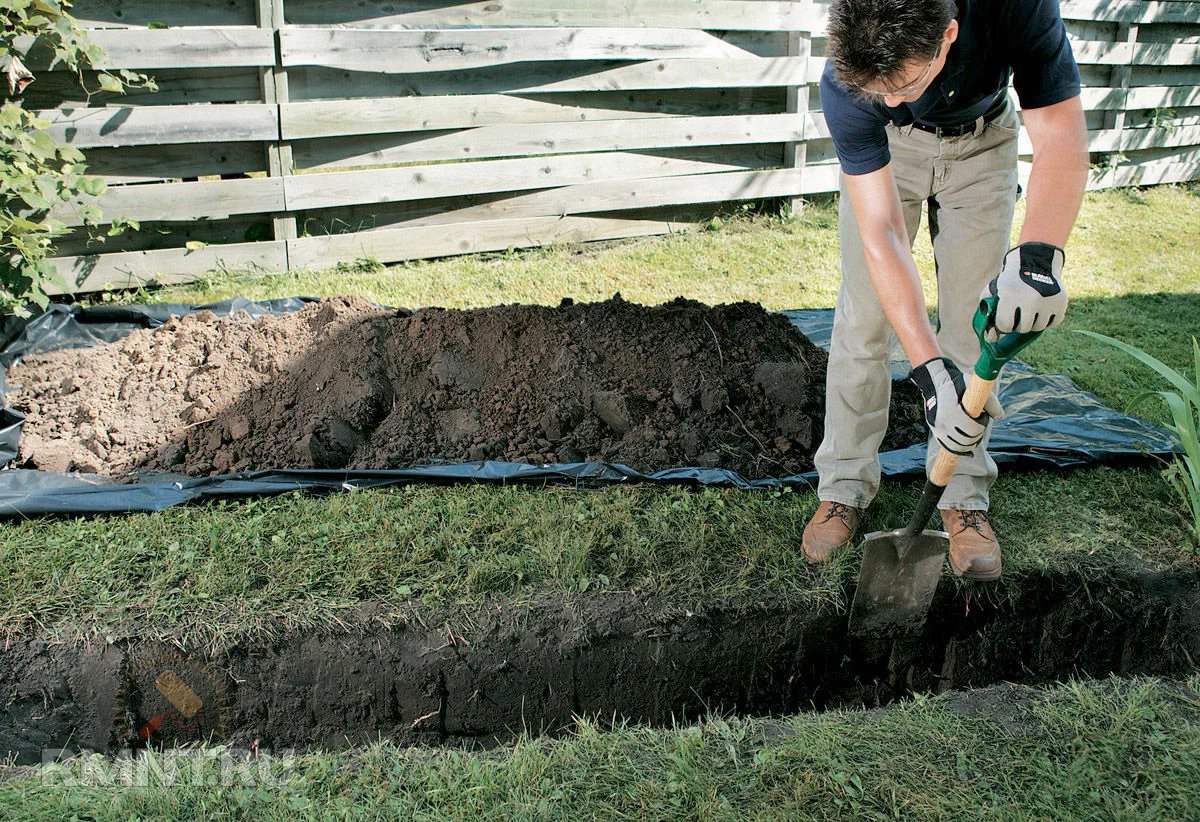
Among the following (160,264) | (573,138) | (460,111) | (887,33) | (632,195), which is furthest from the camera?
(632,195)

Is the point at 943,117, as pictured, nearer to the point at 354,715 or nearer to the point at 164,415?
the point at 354,715

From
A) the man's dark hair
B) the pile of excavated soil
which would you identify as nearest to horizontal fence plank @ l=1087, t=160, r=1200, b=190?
the pile of excavated soil

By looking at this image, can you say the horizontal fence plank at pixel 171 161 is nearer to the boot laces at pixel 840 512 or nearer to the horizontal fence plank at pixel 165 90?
the horizontal fence plank at pixel 165 90

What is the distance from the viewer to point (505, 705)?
2.67m

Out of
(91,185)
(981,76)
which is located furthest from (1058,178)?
(91,185)

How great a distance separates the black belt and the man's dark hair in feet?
2.34

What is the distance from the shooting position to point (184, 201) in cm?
496

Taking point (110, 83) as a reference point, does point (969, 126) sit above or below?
below

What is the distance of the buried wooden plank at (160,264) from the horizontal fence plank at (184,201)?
0.63ft

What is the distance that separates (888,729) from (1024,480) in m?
1.34

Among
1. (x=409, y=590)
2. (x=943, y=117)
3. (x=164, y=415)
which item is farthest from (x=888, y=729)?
(x=164, y=415)

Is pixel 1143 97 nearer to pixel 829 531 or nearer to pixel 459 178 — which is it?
pixel 459 178

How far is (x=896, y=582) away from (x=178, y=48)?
427 centimetres

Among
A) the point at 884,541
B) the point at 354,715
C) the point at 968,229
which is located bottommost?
the point at 354,715
